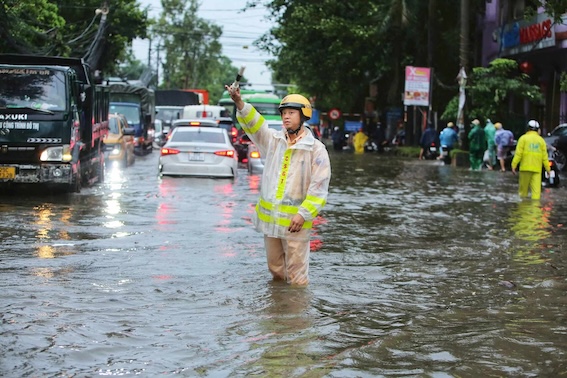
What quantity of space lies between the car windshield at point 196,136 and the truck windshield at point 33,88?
508cm

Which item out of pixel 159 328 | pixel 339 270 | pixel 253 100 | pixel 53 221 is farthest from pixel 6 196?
pixel 253 100

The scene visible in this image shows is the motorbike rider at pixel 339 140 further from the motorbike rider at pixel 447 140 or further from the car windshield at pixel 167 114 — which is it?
the motorbike rider at pixel 447 140

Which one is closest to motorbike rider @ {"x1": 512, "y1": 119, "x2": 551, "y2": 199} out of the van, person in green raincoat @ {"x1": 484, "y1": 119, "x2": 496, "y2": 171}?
person in green raincoat @ {"x1": 484, "y1": 119, "x2": 496, "y2": 171}

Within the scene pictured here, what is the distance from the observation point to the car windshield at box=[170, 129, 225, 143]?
76.4ft

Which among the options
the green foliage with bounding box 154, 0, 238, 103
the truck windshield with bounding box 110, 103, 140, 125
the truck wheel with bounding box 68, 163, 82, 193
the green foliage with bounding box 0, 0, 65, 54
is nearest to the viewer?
the truck wheel with bounding box 68, 163, 82, 193

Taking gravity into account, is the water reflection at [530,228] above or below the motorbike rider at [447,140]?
below

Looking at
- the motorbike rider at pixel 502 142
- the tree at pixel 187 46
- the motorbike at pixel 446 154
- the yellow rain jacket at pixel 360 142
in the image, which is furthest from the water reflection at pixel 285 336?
the tree at pixel 187 46

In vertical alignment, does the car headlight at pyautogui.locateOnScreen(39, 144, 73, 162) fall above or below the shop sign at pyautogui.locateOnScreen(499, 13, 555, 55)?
below

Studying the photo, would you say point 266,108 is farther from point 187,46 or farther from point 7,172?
point 187,46

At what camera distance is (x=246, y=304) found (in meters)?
8.61

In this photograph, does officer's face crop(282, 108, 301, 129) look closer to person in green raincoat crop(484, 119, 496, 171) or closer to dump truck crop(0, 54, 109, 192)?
dump truck crop(0, 54, 109, 192)

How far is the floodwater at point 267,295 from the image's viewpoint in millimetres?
6637

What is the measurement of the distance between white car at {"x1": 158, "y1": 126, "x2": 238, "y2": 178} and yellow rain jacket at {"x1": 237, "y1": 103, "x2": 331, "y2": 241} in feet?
45.6

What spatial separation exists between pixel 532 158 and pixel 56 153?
8952 mm
